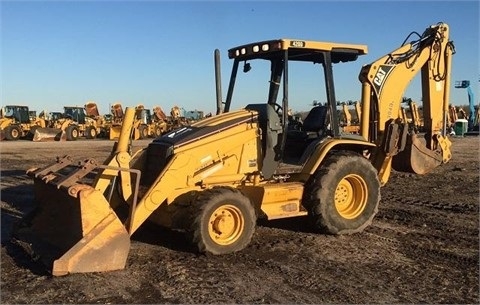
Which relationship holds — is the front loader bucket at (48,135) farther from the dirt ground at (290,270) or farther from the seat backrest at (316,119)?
the seat backrest at (316,119)

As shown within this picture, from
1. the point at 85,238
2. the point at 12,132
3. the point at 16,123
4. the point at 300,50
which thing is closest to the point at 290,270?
the point at 85,238

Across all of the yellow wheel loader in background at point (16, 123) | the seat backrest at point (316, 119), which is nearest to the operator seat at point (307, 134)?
the seat backrest at point (316, 119)

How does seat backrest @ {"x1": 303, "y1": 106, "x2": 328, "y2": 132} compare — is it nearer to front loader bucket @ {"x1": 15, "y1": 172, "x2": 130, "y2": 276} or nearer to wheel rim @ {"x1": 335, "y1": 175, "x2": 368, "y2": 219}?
wheel rim @ {"x1": 335, "y1": 175, "x2": 368, "y2": 219}

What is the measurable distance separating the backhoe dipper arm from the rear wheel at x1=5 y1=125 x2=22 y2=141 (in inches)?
1201

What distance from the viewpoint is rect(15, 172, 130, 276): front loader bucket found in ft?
16.4

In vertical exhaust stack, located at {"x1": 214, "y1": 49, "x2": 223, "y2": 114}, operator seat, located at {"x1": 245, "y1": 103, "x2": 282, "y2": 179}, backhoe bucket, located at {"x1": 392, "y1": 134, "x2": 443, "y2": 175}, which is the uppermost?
vertical exhaust stack, located at {"x1": 214, "y1": 49, "x2": 223, "y2": 114}

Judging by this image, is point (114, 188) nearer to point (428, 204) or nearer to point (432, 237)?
point (432, 237)

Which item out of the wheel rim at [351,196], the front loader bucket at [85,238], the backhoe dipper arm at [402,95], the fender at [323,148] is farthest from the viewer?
the backhoe dipper arm at [402,95]

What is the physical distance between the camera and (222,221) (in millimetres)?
5766

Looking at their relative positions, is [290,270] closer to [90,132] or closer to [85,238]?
[85,238]

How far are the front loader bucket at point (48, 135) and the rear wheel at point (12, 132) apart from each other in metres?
1.82

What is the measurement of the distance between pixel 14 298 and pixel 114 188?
1.67 meters

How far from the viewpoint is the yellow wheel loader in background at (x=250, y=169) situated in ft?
18.1

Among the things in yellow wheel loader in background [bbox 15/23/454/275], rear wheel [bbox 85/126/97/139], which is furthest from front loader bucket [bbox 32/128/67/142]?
yellow wheel loader in background [bbox 15/23/454/275]
